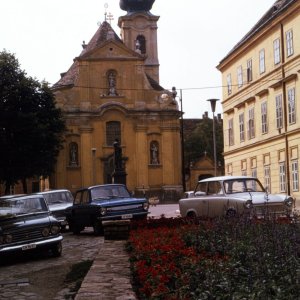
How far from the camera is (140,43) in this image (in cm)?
7612

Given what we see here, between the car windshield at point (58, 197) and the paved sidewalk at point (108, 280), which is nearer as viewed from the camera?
the paved sidewalk at point (108, 280)

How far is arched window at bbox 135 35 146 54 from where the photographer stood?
248 ft

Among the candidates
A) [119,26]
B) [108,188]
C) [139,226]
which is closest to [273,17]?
[108,188]

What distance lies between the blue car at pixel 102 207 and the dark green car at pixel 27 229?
4.23 m

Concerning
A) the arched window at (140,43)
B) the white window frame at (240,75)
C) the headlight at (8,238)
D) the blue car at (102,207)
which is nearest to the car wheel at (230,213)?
the blue car at (102,207)

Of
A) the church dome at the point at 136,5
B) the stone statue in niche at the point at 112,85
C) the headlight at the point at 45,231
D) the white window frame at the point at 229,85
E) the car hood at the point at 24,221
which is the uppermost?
the church dome at the point at 136,5

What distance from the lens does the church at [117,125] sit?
202 feet

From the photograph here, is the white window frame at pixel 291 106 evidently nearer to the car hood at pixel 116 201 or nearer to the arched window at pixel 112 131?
the car hood at pixel 116 201

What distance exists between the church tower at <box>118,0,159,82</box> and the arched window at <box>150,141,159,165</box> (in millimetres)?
15408

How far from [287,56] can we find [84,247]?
22.8 meters

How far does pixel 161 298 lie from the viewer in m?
Answer: 6.45

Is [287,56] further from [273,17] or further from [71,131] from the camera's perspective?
[71,131]

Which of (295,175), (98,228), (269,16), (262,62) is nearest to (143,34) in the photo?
(269,16)

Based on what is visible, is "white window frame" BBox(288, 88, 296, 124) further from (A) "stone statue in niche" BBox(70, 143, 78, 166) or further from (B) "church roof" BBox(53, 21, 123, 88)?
(B) "church roof" BBox(53, 21, 123, 88)
